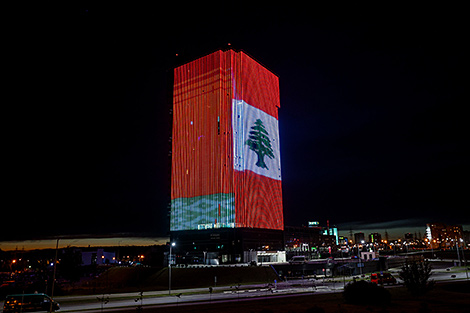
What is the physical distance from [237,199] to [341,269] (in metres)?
38.7

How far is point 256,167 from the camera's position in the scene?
12300cm

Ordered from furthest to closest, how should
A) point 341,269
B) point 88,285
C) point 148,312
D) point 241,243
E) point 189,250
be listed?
1. point 189,250
2. point 241,243
3. point 341,269
4. point 88,285
5. point 148,312

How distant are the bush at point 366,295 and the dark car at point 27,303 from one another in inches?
1185

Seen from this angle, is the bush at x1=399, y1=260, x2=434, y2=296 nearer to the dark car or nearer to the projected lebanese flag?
the dark car

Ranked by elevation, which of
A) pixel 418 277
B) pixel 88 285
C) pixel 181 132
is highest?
pixel 181 132

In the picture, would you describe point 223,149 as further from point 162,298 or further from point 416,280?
point 416,280

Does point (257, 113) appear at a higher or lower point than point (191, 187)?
higher

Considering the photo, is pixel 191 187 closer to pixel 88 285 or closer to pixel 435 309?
pixel 88 285

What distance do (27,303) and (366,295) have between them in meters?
35.1

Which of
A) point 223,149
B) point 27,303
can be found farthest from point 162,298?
point 223,149

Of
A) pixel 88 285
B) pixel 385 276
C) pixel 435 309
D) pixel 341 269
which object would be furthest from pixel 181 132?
pixel 435 309

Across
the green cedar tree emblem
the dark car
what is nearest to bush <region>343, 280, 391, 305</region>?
the dark car

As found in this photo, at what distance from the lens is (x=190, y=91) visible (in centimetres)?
12794

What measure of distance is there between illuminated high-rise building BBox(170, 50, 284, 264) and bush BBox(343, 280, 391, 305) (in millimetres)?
78611
